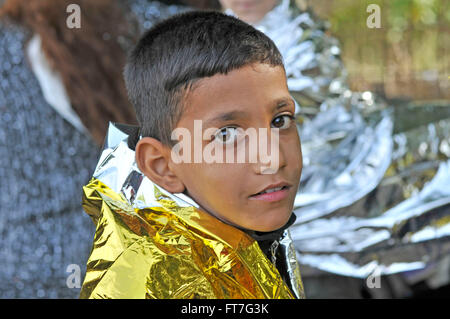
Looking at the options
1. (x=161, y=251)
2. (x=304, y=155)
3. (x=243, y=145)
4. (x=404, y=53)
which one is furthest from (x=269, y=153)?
(x=404, y=53)

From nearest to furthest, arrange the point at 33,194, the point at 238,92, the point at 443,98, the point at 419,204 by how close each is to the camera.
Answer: the point at 238,92, the point at 419,204, the point at 33,194, the point at 443,98

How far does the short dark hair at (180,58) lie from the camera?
1.65ft

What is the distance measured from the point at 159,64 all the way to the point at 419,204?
717 mm

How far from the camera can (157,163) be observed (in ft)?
1.78

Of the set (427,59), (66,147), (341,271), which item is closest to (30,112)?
(66,147)

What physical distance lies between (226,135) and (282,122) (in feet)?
0.21

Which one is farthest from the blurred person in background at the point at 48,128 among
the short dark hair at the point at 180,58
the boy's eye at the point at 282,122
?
the boy's eye at the point at 282,122

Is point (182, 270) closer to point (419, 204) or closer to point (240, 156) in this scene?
point (240, 156)

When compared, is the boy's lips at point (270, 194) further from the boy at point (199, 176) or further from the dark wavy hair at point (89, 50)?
the dark wavy hair at point (89, 50)

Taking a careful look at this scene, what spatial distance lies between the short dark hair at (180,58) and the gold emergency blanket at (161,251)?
0.21ft

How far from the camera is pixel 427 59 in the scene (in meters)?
1.69

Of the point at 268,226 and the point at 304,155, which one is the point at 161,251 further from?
the point at 304,155

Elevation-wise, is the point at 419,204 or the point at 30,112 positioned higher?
the point at 30,112

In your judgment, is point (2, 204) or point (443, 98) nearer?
point (2, 204)
